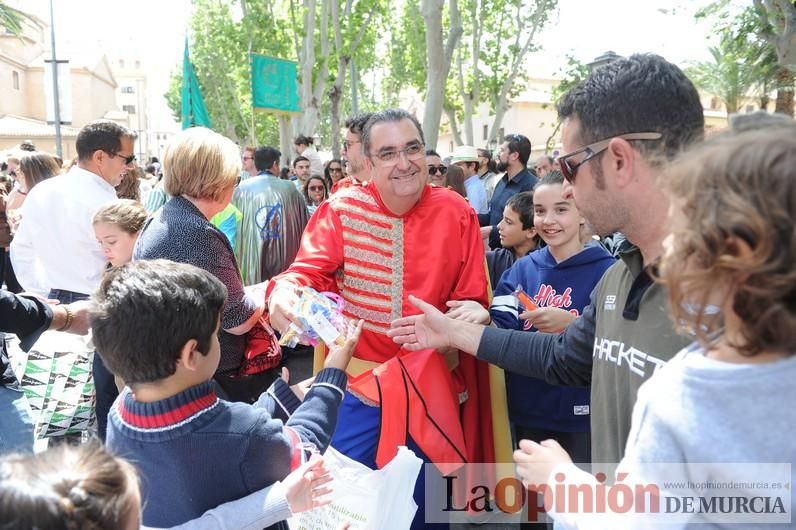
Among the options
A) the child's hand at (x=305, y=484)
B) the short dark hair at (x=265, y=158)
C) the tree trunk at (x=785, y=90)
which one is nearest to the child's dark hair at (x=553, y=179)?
the child's hand at (x=305, y=484)

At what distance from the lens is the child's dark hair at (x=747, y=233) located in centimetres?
93

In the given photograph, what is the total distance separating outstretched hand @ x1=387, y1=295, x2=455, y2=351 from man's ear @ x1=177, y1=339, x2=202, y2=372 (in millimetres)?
971

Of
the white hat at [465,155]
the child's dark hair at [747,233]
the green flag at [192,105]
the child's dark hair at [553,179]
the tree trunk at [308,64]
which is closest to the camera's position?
the child's dark hair at [747,233]

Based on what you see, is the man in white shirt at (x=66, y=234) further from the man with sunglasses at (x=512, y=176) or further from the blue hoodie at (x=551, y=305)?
the man with sunglasses at (x=512, y=176)

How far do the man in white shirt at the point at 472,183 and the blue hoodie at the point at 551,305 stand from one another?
4.96 meters

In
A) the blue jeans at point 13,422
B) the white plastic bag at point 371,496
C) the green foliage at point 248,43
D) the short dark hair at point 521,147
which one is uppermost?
the green foliage at point 248,43

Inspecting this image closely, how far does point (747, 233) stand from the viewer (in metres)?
0.94

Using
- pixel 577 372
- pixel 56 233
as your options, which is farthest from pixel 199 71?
pixel 577 372

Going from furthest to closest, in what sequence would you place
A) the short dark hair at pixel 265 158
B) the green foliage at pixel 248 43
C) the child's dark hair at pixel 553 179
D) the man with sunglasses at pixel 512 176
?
the green foliage at pixel 248 43 < the short dark hair at pixel 265 158 < the man with sunglasses at pixel 512 176 < the child's dark hair at pixel 553 179

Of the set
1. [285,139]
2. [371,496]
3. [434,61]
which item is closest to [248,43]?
[285,139]

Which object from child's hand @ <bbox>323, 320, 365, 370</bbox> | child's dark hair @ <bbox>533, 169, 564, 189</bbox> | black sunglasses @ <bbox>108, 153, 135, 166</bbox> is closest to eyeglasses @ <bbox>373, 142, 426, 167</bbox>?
child's dark hair @ <bbox>533, 169, 564, 189</bbox>

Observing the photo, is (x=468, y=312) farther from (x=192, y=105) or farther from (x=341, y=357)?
(x=192, y=105)

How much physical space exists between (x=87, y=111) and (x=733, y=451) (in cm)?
7099

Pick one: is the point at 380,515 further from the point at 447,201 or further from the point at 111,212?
the point at 111,212
